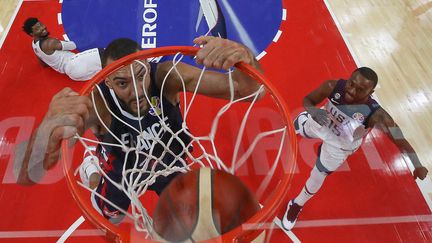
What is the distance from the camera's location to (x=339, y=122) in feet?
7.67

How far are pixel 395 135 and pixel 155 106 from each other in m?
1.72

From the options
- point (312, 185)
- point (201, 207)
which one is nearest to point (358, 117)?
point (312, 185)

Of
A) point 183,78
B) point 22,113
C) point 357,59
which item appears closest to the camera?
point 183,78

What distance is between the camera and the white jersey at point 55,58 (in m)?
3.16

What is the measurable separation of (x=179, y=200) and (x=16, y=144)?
213 cm

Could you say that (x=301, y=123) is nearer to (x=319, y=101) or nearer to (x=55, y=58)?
(x=319, y=101)

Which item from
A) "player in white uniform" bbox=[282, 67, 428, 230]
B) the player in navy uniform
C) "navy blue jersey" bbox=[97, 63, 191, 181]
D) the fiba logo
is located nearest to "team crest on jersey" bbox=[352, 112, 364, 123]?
"player in white uniform" bbox=[282, 67, 428, 230]

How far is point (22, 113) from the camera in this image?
9.95 ft

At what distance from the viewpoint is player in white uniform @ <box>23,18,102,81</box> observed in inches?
120

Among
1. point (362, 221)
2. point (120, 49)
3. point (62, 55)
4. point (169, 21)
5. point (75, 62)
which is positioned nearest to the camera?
point (120, 49)

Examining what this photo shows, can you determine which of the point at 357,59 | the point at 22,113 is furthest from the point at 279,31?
the point at 22,113

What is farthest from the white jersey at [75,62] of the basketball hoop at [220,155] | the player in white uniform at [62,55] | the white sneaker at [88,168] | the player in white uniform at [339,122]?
the player in white uniform at [339,122]

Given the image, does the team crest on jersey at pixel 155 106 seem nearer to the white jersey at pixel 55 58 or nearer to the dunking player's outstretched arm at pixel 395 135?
the dunking player's outstretched arm at pixel 395 135

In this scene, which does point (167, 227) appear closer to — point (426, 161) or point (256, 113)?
point (256, 113)
